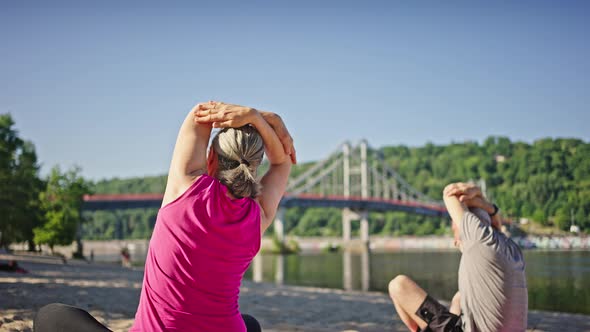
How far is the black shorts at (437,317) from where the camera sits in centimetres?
213

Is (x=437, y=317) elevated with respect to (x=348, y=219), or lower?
elevated

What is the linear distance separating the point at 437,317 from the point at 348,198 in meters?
38.2

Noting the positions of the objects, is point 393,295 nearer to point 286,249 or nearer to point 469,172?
point 469,172

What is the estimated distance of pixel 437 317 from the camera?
219cm

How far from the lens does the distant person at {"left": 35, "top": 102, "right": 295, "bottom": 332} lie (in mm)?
1135

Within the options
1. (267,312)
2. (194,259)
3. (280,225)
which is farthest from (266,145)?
(280,225)

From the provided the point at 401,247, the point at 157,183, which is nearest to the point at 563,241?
the point at 401,247

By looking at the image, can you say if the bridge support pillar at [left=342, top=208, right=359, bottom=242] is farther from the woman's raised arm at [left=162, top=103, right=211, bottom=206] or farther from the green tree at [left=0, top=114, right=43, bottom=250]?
the woman's raised arm at [left=162, top=103, right=211, bottom=206]

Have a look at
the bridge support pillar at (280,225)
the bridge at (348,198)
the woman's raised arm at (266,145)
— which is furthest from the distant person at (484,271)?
the bridge support pillar at (280,225)

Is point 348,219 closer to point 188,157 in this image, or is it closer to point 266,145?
point 266,145

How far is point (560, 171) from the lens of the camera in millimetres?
8906

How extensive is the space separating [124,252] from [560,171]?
1506 centimetres

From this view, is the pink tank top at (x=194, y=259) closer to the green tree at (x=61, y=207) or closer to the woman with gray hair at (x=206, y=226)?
the woman with gray hair at (x=206, y=226)

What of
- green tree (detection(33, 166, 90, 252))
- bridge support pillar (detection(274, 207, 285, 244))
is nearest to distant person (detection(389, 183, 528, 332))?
green tree (detection(33, 166, 90, 252))
